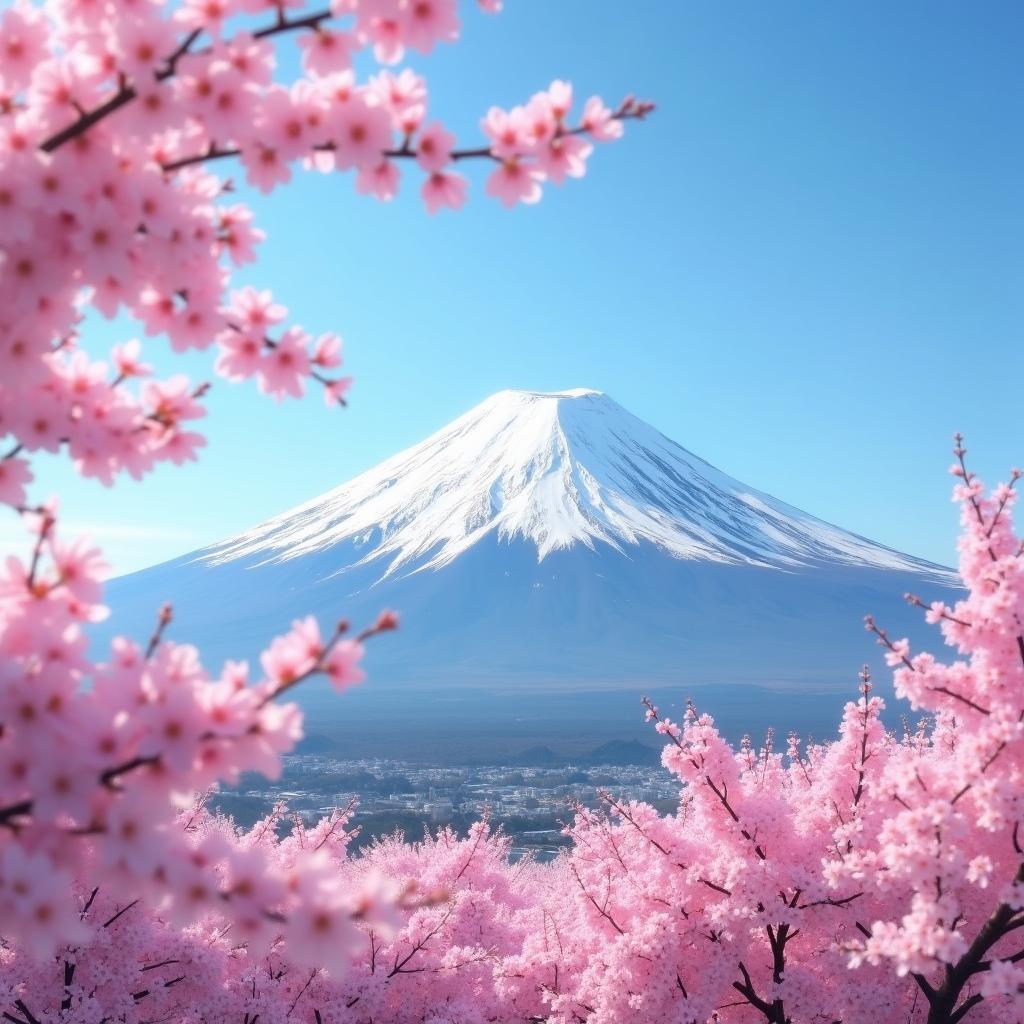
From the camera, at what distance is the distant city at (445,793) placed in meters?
38.6

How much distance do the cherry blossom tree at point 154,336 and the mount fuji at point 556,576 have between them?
11500cm

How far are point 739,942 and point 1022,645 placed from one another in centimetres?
363

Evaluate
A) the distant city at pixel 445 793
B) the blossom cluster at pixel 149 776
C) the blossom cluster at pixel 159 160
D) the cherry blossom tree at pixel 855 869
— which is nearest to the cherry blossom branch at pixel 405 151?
the blossom cluster at pixel 159 160

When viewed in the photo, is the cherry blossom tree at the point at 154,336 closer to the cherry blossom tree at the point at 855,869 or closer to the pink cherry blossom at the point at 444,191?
the pink cherry blossom at the point at 444,191

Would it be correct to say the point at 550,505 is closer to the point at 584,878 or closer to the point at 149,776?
the point at 584,878

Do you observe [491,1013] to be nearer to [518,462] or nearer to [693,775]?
[693,775]

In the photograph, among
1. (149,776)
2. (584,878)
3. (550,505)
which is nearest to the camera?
(149,776)

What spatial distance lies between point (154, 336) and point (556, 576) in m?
149

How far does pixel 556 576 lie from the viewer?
15075cm

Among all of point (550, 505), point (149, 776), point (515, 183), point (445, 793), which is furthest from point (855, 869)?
point (550, 505)

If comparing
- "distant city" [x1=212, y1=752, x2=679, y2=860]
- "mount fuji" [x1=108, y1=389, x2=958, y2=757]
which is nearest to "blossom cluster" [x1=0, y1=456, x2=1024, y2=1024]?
"distant city" [x1=212, y1=752, x2=679, y2=860]

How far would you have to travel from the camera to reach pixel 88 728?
182 centimetres

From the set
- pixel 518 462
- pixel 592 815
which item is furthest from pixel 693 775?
pixel 518 462

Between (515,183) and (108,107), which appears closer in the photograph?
(108,107)
